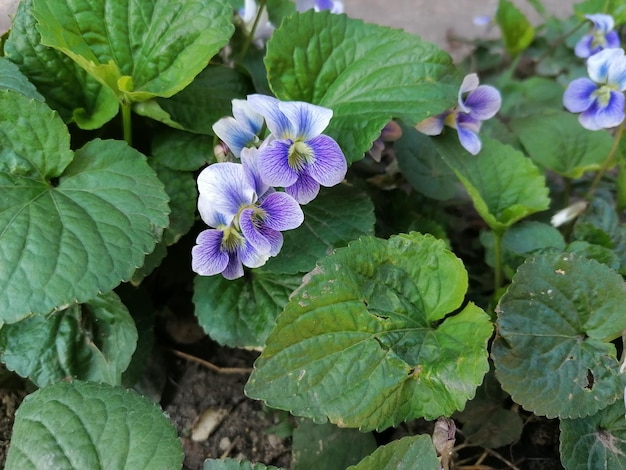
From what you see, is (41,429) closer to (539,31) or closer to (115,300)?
(115,300)

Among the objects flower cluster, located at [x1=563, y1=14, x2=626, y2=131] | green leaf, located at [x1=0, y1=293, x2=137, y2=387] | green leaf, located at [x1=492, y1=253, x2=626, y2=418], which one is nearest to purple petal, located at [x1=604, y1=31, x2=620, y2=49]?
flower cluster, located at [x1=563, y1=14, x2=626, y2=131]

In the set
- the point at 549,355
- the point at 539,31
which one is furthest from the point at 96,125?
the point at 539,31

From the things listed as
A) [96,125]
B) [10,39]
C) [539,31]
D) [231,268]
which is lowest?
[539,31]

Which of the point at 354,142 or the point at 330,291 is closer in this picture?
the point at 330,291

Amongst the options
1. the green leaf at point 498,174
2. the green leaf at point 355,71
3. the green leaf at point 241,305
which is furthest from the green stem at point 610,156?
the green leaf at point 241,305

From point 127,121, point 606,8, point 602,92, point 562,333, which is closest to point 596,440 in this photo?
point 562,333

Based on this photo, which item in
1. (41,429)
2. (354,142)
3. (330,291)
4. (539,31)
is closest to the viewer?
(41,429)
